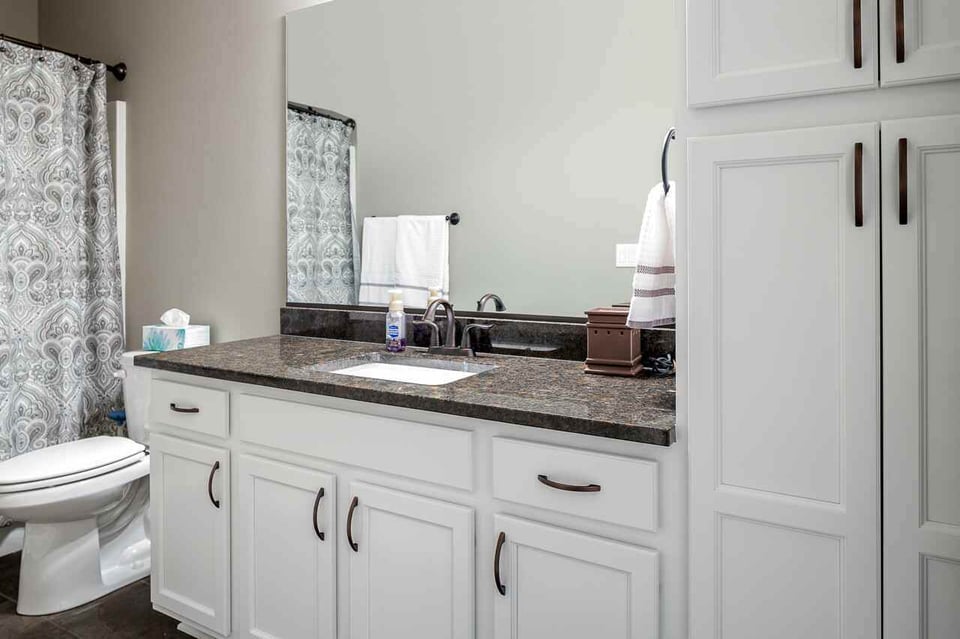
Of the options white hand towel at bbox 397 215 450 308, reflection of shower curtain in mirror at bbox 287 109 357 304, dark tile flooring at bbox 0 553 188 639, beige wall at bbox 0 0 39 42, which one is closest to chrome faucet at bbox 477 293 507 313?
white hand towel at bbox 397 215 450 308

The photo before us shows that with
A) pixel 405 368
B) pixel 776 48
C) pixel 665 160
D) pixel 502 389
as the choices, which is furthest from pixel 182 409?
pixel 776 48

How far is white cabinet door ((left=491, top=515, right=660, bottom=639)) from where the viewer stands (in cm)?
126

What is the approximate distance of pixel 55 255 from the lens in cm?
281

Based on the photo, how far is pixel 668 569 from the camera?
1.25 meters

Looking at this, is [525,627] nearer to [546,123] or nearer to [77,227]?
[546,123]

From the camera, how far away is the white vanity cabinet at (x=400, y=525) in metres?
1.28

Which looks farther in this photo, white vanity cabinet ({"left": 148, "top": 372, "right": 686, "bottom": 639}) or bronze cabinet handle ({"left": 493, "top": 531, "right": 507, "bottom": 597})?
bronze cabinet handle ({"left": 493, "top": 531, "right": 507, "bottom": 597})

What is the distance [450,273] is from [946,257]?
4.61ft

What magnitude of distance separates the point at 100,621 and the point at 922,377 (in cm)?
241

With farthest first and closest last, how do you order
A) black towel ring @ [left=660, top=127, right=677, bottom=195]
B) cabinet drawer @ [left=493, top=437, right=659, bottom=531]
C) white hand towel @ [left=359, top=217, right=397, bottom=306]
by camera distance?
white hand towel @ [left=359, top=217, right=397, bottom=306] → black towel ring @ [left=660, top=127, right=677, bottom=195] → cabinet drawer @ [left=493, top=437, right=659, bottom=531]

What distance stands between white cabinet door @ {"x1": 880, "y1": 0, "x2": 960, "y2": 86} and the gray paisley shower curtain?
2943 mm

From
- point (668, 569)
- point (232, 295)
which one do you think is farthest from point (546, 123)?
point (232, 295)

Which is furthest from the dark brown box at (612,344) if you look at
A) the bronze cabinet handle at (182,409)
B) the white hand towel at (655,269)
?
the bronze cabinet handle at (182,409)

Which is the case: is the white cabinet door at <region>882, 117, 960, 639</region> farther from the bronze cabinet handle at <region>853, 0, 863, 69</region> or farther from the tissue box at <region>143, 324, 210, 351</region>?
the tissue box at <region>143, 324, 210, 351</region>
